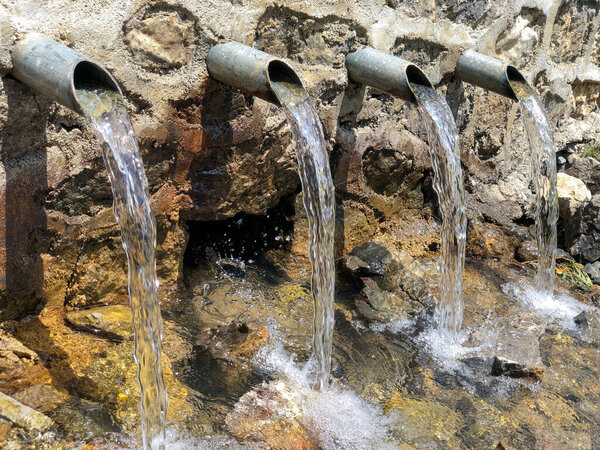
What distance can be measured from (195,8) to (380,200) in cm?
154

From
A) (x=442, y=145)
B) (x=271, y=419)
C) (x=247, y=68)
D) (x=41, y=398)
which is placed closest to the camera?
(x=41, y=398)

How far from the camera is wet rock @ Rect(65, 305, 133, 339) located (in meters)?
2.54

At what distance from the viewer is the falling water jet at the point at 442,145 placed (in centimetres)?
295

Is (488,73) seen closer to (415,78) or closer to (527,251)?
(415,78)

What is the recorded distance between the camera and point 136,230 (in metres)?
2.28

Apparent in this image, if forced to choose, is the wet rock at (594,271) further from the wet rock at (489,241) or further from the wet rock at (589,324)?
the wet rock at (589,324)

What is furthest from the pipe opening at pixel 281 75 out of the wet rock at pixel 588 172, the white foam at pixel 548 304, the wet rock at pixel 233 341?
the wet rock at pixel 588 172

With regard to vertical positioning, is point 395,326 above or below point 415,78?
below

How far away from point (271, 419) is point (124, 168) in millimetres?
974

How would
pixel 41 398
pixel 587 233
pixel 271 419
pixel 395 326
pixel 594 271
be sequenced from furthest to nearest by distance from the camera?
pixel 587 233 → pixel 594 271 → pixel 395 326 → pixel 271 419 → pixel 41 398

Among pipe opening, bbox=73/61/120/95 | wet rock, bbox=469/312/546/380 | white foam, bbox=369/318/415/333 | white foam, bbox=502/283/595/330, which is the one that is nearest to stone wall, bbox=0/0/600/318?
pipe opening, bbox=73/61/120/95

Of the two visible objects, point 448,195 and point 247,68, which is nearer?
point 247,68

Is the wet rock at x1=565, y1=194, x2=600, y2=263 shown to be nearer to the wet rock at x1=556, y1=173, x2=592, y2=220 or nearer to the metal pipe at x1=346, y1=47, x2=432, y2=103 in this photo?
the wet rock at x1=556, y1=173, x2=592, y2=220

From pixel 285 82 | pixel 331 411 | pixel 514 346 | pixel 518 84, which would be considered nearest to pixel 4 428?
pixel 331 411
